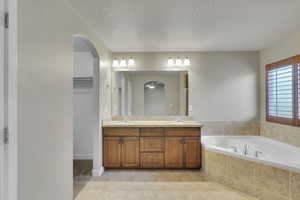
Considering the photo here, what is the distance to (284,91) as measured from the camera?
3.49m

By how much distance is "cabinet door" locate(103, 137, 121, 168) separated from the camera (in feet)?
12.2

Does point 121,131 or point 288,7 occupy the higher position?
point 288,7

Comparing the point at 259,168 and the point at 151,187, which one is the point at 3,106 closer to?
the point at 151,187

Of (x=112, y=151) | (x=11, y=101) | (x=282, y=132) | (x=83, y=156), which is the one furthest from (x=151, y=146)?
(x=11, y=101)

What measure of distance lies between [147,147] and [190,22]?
2306mm

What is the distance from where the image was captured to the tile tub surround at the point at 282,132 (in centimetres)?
320

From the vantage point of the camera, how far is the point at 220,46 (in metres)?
3.96

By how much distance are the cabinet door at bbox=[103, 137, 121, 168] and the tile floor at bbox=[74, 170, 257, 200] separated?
174 millimetres

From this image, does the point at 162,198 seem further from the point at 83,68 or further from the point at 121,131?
the point at 83,68

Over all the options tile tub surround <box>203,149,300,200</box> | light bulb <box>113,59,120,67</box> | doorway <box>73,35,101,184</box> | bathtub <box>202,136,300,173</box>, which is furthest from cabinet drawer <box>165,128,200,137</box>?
light bulb <box>113,59,120,67</box>

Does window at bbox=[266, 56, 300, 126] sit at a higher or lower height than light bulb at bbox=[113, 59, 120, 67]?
lower

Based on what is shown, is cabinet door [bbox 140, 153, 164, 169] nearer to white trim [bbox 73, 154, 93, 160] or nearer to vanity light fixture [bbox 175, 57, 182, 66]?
white trim [bbox 73, 154, 93, 160]

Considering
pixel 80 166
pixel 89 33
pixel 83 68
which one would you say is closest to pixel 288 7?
pixel 89 33

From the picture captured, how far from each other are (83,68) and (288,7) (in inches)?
142
